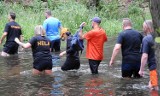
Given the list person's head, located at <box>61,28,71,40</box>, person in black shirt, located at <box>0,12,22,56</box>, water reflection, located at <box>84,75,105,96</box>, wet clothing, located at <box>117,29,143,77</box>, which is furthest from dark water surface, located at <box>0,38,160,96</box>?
person in black shirt, located at <box>0,12,22,56</box>

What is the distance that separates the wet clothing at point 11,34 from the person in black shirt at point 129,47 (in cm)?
593

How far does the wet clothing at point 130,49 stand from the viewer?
10344mm

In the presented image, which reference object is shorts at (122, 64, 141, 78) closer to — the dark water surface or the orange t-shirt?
the dark water surface

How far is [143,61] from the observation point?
9.00 m

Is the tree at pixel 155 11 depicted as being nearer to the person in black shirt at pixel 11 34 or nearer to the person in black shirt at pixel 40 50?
the person in black shirt at pixel 40 50

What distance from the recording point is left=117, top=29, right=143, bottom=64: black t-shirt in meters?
10.3

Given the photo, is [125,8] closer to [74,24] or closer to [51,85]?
[74,24]

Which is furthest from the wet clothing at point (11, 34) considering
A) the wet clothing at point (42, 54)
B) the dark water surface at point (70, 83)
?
the wet clothing at point (42, 54)

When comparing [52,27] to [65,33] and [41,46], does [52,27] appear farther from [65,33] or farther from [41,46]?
[41,46]

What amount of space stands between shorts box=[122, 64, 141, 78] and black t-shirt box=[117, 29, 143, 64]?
0.10m

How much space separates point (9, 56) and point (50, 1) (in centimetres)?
1853

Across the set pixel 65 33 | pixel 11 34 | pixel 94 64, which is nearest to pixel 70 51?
pixel 65 33

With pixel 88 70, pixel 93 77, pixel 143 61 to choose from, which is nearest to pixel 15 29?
pixel 88 70

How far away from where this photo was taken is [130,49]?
34.3 feet
